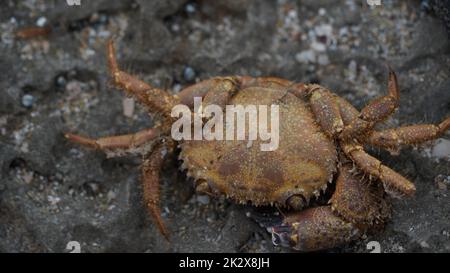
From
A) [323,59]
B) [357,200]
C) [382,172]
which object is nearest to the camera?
[382,172]

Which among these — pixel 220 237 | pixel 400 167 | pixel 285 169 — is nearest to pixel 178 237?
pixel 220 237

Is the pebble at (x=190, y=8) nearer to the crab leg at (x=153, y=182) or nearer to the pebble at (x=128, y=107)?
the pebble at (x=128, y=107)

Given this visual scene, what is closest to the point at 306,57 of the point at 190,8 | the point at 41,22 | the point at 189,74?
the point at 189,74

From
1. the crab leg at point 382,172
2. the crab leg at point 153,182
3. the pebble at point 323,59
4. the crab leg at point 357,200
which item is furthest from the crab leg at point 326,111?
the crab leg at point 153,182

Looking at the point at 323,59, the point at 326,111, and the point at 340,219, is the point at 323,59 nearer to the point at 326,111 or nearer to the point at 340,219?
the point at 326,111

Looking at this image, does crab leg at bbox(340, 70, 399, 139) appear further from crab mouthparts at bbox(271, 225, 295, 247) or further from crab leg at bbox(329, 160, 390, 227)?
crab mouthparts at bbox(271, 225, 295, 247)
